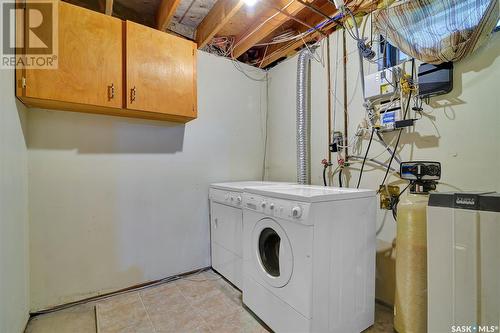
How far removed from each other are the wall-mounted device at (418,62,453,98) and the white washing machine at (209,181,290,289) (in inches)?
53.7

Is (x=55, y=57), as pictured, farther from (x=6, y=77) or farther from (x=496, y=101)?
(x=496, y=101)

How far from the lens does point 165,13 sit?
214 centimetres

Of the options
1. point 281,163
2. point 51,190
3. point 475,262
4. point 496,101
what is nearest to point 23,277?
point 51,190

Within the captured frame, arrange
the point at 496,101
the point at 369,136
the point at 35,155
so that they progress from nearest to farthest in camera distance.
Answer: the point at 496,101
the point at 35,155
the point at 369,136

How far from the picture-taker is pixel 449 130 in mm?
1483

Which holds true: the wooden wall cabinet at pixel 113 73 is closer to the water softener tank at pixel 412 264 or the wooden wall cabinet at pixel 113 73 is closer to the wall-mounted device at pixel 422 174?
the wall-mounted device at pixel 422 174

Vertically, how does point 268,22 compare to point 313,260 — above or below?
above

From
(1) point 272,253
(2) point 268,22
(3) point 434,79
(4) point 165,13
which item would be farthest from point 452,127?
(4) point 165,13

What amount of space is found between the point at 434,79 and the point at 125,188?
250 cm

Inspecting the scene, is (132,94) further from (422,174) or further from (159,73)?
(422,174)

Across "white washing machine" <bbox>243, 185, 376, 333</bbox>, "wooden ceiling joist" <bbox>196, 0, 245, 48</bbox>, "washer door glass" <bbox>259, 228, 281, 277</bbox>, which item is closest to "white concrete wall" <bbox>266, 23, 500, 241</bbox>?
"white washing machine" <bbox>243, 185, 376, 333</bbox>

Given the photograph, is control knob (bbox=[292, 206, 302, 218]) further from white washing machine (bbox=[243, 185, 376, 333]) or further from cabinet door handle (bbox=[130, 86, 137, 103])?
cabinet door handle (bbox=[130, 86, 137, 103])

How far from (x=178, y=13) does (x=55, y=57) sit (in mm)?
1280

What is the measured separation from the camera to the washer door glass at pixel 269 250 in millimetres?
1608
